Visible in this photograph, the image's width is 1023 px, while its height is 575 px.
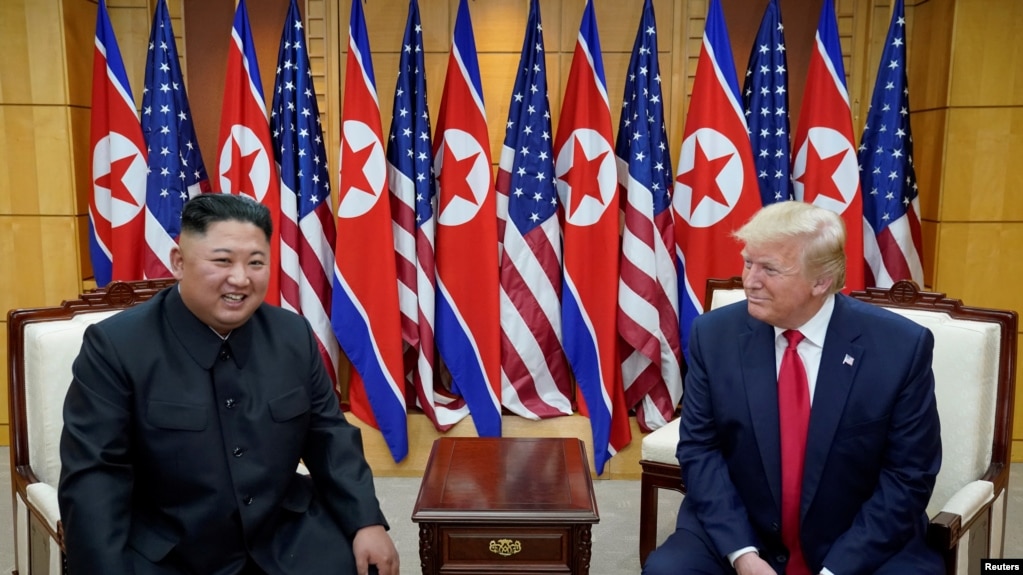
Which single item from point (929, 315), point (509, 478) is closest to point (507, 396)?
point (509, 478)

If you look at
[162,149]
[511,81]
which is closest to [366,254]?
[162,149]

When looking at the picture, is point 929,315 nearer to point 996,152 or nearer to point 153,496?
point 996,152

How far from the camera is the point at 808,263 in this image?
6.24 ft

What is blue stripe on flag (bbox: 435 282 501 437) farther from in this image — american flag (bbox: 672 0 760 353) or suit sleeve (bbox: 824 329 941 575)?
suit sleeve (bbox: 824 329 941 575)

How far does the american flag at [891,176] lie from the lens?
12.1ft

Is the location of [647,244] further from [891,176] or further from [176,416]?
[176,416]

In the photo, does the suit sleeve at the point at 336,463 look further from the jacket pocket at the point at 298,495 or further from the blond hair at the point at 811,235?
the blond hair at the point at 811,235

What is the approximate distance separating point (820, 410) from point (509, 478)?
974 mm

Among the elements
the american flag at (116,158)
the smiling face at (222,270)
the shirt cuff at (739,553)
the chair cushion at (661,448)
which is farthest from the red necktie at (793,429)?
the american flag at (116,158)

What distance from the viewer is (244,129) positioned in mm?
3734

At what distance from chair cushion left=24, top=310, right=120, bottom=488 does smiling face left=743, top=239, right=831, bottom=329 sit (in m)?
1.93

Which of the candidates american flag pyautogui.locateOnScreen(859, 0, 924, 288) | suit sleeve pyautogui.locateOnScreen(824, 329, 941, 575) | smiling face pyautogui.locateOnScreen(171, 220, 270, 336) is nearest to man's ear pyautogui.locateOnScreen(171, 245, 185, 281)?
smiling face pyautogui.locateOnScreen(171, 220, 270, 336)

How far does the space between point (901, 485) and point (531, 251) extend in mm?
2177

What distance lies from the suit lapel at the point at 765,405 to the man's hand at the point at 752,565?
144mm
